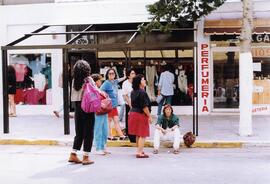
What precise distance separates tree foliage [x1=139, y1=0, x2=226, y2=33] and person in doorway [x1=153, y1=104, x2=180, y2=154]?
336 cm

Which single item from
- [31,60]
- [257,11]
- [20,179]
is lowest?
[20,179]

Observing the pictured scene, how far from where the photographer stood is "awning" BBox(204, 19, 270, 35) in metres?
16.6

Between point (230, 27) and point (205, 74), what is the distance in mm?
1957

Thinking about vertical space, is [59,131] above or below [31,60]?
below

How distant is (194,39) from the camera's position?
705 inches

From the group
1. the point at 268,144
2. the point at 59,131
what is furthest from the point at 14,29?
the point at 268,144

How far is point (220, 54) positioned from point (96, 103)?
921 centimetres

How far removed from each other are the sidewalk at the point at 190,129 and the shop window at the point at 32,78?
137cm

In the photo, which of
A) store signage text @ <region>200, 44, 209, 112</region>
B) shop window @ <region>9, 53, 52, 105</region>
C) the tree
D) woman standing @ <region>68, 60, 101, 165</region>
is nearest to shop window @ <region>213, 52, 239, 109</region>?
store signage text @ <region>200, 44, 209, 112</region>

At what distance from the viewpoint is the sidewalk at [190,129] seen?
12.4 meters

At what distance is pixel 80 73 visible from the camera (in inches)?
390

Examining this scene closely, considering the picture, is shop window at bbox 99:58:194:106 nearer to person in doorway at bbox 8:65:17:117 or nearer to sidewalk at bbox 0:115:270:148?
sidewalk at bbox 0:115:270:148

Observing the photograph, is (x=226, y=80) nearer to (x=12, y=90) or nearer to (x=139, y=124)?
(x=12, y=90)

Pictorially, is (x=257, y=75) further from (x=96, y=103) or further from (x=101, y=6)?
(x=96, y=103)
